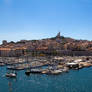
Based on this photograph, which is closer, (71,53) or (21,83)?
(21,83)

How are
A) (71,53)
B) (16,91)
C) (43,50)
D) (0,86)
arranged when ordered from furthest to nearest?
(43,50)
(71,53)
(0,86)
(16,91)

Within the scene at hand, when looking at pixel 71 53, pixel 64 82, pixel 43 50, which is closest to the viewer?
pixel 64 82

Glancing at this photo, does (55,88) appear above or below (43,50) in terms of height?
below

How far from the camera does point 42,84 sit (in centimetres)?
2453

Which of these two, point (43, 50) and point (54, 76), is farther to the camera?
point (43, 50)

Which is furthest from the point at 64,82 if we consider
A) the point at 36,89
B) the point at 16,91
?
the point at 16,91

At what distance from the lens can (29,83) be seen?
2530 centimetres

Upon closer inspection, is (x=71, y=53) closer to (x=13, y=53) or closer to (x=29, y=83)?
(x=13, y=53)

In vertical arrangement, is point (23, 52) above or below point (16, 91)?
above

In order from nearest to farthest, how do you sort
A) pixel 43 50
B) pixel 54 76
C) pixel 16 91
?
pixel 16 91
pixel 54 76
pixel 43 50

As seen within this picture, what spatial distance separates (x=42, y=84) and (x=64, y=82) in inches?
107

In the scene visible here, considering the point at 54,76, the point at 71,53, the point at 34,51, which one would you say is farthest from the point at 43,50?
the point at 54,76

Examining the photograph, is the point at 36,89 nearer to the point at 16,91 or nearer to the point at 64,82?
the point at 16,91

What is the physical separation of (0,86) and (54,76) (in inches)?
334
